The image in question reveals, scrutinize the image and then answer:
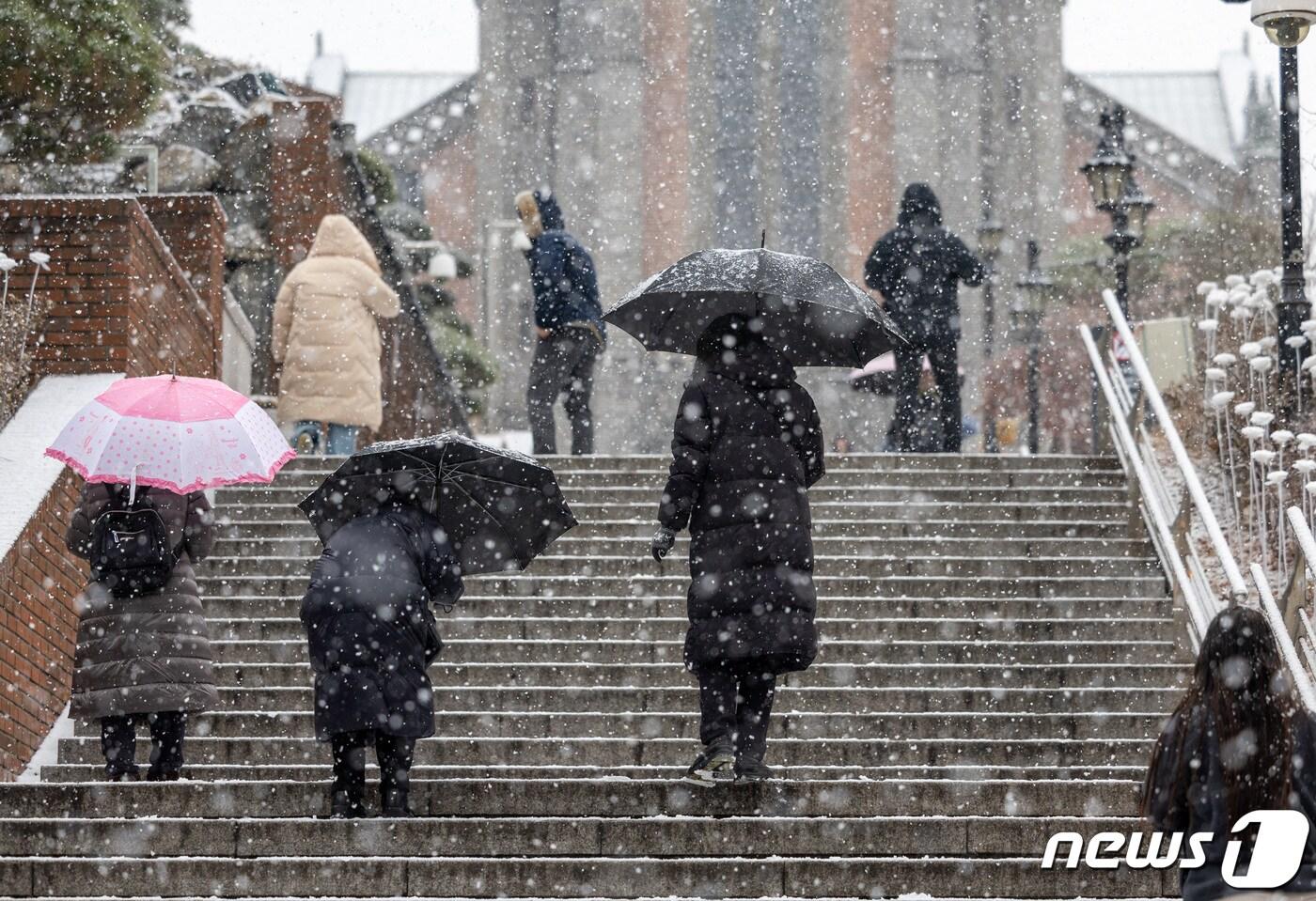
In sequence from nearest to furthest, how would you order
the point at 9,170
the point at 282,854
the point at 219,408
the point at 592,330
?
the point at 282,854
the point at 219,408
the point at 592,330
the point at 9,170

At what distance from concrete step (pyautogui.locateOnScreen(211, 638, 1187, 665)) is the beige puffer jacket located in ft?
13.7

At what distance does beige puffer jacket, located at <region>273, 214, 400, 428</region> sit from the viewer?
1347 centimetres

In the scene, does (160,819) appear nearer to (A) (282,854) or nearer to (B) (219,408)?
(A) (282,854)

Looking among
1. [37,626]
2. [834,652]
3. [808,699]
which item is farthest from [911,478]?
[37,626]

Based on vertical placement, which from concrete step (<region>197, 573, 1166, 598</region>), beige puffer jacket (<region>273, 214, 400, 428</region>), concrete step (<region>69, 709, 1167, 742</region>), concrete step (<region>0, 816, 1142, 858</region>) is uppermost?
beige puffer jacket (<region>273, 214, 400, 428</region>)

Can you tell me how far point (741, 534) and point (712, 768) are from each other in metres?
0.84

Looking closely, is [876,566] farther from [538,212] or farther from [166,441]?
[166,441]

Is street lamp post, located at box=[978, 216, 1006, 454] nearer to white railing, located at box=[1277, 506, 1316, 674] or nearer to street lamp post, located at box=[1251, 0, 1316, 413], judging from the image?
street lamp post, located at box=[1251, 0, 1316, 413]

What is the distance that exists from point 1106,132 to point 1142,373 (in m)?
6.81

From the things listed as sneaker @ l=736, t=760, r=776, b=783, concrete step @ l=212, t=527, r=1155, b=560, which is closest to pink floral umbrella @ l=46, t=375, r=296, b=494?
sneaker @ l=736, t=760, r=776, b=783

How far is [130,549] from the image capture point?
25.7 ft

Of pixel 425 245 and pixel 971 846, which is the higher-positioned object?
pixel 425 245

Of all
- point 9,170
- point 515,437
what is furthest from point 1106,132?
point 515,437

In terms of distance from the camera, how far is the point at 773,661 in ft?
23.9
